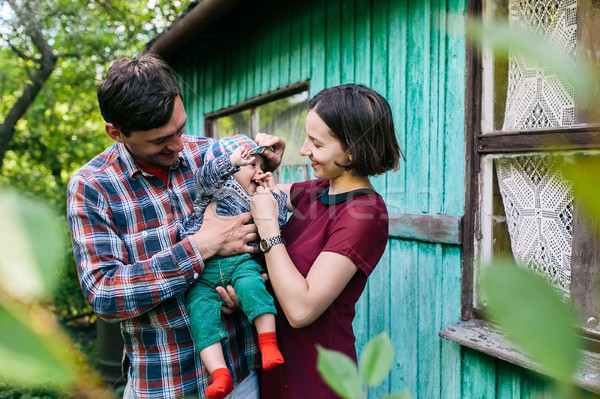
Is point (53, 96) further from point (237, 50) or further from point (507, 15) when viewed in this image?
point (507, 15)

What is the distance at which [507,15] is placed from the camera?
6.31 feet

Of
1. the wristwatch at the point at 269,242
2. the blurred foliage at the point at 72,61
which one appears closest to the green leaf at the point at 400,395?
the wristwatch at the point at 269,242

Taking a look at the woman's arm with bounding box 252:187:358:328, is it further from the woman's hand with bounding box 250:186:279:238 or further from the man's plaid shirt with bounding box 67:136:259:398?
the man's plaid shirt with bounding box 67:136:259:398

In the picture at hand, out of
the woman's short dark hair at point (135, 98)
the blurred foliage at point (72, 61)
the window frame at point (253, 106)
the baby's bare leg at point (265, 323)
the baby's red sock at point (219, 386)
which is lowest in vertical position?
the baby's red sock at point (219, 386)

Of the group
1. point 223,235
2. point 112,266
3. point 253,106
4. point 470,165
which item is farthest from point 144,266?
point 253,106

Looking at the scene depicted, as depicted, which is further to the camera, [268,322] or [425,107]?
[425,107]

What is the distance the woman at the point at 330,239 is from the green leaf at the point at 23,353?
1.17 meters

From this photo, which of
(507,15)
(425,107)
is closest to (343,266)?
(425,107)

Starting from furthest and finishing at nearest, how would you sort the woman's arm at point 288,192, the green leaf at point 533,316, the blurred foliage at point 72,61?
the blurred foliage at point 72,61 → the woman's arm at point 288,192 → the green leaf at point 533,316

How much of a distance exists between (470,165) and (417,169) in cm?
35

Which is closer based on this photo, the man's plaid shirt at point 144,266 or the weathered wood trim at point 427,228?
the man's plaid shirt at point 144,266

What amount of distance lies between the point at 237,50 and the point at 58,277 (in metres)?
4.38

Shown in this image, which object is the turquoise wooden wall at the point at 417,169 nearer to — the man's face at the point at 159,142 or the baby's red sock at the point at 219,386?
the baby's red sock at the point at 219,386

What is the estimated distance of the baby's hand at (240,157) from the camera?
160 centimetres
